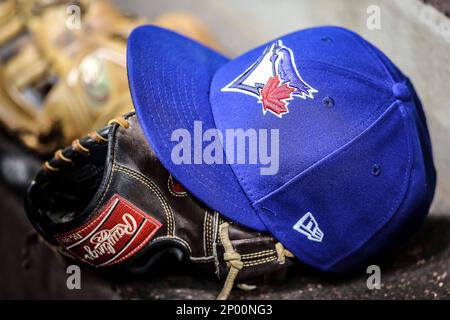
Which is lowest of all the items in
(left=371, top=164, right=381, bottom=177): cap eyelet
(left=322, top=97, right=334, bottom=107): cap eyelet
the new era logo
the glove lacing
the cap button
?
the glove lacing

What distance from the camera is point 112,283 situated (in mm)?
1051

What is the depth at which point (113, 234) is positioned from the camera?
861mm

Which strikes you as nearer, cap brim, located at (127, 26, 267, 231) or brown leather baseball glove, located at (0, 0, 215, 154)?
cap brim, located at (127, 26, 267, 231)

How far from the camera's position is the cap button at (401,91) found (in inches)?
33.3

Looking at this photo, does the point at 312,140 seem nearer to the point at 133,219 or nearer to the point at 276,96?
the point at 276,96

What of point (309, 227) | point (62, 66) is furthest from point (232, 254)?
point (62, 66)

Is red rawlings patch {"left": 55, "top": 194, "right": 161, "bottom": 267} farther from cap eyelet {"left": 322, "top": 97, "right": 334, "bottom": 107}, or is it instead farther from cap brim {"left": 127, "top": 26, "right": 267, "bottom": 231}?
cap eyelet {"left": 322, "top": 97, "right": 334, "bottom": 107}

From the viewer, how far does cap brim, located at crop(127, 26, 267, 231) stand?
2.71ft

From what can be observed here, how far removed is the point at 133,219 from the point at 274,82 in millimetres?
259

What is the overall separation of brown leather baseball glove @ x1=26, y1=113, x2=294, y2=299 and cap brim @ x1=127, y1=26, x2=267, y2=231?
29 mm

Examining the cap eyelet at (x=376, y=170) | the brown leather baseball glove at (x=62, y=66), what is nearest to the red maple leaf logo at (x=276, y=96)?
the cap eyelet at (x=376, y=170)

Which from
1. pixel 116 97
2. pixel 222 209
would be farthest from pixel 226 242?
pixel 116 97

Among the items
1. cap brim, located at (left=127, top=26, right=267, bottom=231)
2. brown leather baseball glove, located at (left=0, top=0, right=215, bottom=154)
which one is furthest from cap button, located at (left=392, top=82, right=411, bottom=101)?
brown leather baseball glove, located at (left=0, top=0, right=215, bottom=154)

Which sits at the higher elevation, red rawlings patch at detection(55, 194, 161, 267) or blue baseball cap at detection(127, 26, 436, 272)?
blue baseball cap at detection(127, 26, 436, 272)
